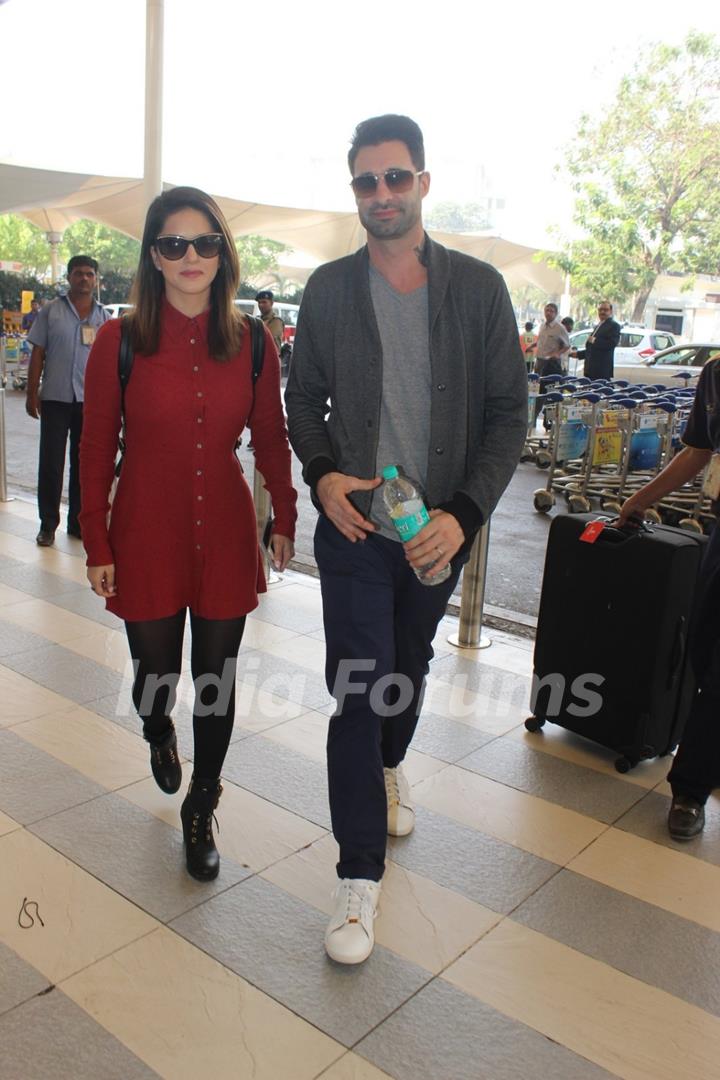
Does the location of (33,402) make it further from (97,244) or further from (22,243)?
(97,244)

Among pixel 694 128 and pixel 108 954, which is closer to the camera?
pixel 108 954

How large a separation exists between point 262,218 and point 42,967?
20.7 meters

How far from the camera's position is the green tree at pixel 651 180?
3019 cm

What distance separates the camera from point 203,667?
2.54 metres

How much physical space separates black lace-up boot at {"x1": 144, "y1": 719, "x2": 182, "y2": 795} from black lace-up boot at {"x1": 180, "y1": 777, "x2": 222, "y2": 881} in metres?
0.24

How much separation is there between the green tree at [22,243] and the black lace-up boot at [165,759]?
57000mm

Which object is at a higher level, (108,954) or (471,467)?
(471,467)

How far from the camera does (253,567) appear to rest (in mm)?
2555

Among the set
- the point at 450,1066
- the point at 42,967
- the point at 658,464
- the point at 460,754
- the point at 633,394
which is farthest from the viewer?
the point at 633,394

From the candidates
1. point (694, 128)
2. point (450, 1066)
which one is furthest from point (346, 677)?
point (694, 128)

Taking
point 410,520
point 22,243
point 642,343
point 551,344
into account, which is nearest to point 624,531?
point 410,520

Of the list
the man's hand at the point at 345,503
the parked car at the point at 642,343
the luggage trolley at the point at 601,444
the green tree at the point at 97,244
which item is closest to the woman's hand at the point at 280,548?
the man's hand at the point at 345,503

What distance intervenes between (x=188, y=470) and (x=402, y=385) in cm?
Result: 61

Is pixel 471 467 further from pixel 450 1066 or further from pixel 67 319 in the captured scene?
pixel 67 319
